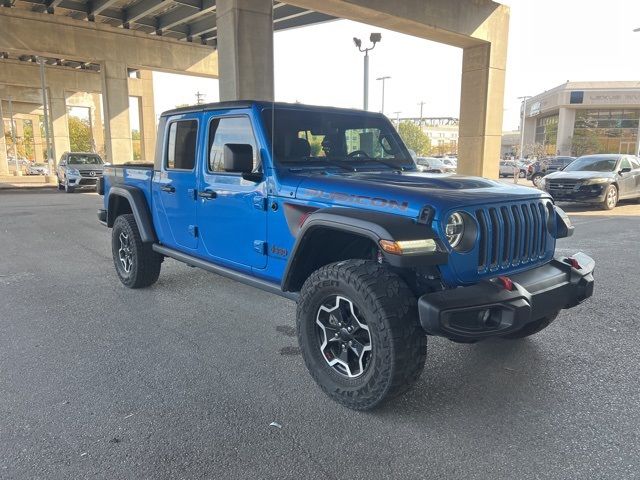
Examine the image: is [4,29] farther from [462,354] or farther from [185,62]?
[462,354]

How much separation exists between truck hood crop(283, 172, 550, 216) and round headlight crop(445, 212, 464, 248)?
8 centimetres

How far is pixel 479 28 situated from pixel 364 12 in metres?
4.88

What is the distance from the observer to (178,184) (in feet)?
15.6

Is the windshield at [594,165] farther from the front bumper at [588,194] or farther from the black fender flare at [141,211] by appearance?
the black fender flare at [141,211]

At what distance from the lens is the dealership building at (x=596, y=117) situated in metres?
62.6

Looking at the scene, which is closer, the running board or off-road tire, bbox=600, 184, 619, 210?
the running board

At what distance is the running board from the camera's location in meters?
3.73

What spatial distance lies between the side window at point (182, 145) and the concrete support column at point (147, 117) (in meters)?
30.4

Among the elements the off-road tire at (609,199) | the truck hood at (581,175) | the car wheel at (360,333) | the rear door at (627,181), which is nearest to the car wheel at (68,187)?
the truck hood at (581,175)

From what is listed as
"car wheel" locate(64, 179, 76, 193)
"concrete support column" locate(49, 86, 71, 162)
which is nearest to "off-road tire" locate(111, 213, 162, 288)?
"car wheel" locate(64, 179, 76, 193)

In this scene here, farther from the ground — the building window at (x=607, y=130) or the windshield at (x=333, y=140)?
the building window at (x=607, y=130)

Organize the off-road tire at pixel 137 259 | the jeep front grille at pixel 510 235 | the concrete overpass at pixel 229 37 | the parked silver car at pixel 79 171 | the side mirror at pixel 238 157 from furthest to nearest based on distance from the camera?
the parked silver car at pixel 79 171 → the concrete overpass at pixel 229 37 → the off-road tire at pixel 137 259 → the side mirror at pixel 238 157 → the jeep front grille at pixel 510 235

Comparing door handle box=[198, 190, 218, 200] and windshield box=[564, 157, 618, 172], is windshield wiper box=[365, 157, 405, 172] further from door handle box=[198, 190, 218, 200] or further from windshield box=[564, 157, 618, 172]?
windshield box=[564, 157, 618, 172]

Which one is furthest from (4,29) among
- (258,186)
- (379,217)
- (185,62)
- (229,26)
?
(379,217)
